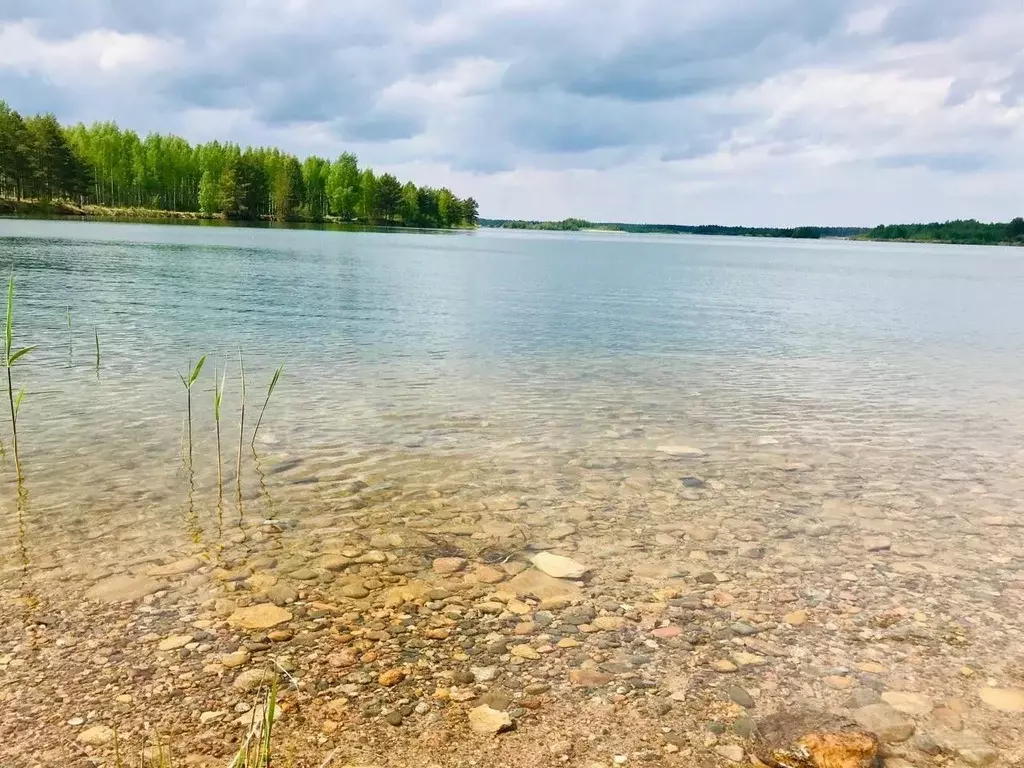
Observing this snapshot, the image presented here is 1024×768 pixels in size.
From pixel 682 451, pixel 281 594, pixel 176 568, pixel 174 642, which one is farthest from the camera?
pixel 682 451

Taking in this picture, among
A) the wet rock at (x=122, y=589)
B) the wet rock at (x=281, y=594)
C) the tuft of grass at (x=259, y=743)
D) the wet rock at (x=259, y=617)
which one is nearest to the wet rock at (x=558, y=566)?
the wet rock at (x=281, y=594)

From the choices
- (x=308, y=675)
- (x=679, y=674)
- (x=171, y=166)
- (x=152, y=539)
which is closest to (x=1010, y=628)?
(x=679, y=674)

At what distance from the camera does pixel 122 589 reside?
6102 millimetres

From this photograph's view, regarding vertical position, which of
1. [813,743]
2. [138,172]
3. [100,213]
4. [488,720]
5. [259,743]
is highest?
[138,172]

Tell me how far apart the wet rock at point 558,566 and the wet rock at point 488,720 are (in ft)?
6.97

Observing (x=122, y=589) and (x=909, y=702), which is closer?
(x=909, y=702)

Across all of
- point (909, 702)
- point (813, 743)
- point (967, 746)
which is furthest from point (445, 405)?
point (967, 746)

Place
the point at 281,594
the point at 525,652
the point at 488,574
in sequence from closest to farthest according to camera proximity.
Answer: the point at 525,652 < the point at 281,594 < the point at 488,574

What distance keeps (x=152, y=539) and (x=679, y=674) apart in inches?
205

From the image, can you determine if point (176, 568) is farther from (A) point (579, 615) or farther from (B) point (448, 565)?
(A) point (579, 615)

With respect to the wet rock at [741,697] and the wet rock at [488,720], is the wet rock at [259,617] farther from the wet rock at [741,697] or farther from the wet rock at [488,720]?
the wet rock at [741,697]

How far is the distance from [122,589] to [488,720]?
3508mm

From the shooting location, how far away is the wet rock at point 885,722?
4562 millimetres

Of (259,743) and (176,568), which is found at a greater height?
(259,743)
